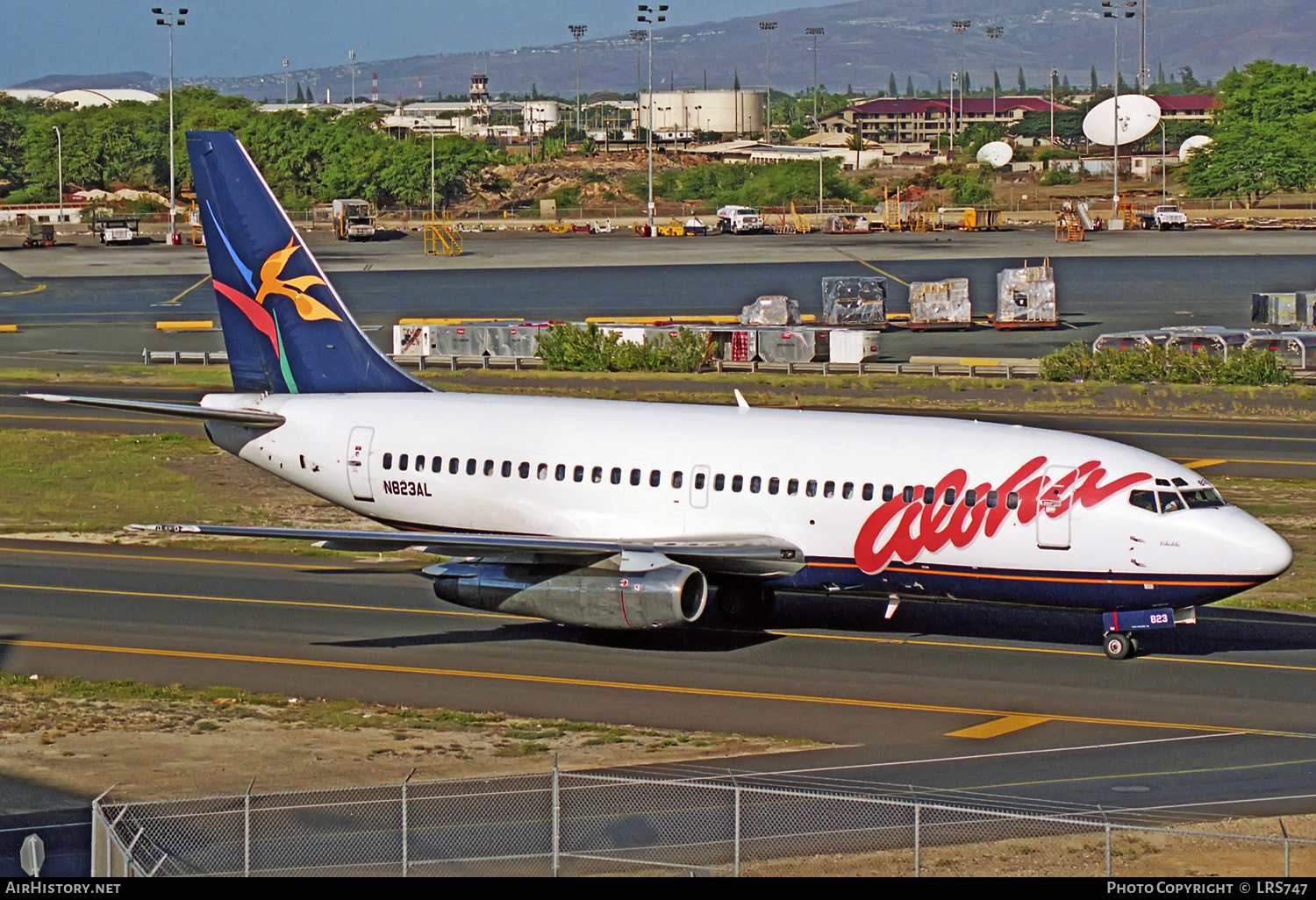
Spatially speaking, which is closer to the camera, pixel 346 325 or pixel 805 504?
pixel 805 504

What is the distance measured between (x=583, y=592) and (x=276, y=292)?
41.6 feet

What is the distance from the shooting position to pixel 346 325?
41250 mm

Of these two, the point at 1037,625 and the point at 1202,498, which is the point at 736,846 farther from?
the point at 1037,625

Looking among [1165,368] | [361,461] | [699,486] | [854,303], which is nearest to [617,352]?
[854,303]

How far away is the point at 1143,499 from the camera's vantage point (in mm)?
32688

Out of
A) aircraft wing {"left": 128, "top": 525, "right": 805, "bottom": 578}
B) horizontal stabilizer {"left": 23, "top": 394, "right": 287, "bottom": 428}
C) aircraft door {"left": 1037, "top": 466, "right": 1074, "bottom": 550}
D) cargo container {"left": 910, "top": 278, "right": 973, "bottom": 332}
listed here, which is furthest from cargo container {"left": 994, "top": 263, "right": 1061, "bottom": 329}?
aircraft door {"left": 1037, "top": 466, "right": 1074, "bottom": 550}

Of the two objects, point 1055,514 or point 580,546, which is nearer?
point 1055,514

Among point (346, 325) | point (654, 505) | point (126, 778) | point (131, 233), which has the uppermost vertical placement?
point (131, 233)

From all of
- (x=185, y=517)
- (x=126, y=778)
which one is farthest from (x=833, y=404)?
(x=126, y=778)

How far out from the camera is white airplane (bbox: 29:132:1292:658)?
1296 inches

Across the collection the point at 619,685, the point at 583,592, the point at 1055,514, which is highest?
the point at 1055,514
